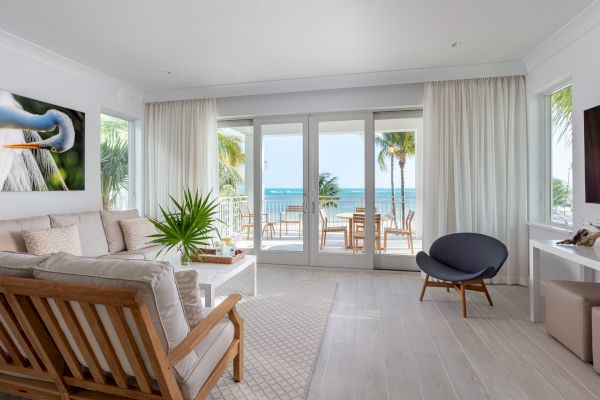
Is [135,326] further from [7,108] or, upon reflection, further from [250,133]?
[250,133]

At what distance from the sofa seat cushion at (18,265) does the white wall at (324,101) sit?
12.0 feet

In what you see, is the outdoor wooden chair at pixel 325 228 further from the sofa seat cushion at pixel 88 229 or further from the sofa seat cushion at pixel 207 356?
the sofa seat cushion at pixel 207 356

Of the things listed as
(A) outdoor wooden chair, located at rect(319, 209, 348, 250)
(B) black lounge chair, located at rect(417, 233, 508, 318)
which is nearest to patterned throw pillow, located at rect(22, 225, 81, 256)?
(A) outdoor wooden chair, located at rect(319, 209, 348, 250)

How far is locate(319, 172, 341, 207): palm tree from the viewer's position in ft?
14.8

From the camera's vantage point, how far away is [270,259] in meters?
4.79

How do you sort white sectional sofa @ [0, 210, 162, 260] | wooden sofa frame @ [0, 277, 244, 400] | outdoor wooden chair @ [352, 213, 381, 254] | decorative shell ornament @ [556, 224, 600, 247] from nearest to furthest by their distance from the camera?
1. wooden sofa frame @ [0, 277, 244, 400]
2. decorative shell ornament @ [556, 224, 600, 247]
3. white sectional sofa @ [0, 210, 162, 260]
4. outdoor wooden chair @ [352, 213, 381, 254]

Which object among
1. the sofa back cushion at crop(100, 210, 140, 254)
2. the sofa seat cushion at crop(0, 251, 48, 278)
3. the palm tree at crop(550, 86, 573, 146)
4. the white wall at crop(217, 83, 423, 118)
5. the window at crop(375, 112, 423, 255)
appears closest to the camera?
the sofa seat cushion at crop(0, 251, 48, 278)

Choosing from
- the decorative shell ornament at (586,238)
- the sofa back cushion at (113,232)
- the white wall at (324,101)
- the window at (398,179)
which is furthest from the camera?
the window at (398,179)

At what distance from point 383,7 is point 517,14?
1184 mm

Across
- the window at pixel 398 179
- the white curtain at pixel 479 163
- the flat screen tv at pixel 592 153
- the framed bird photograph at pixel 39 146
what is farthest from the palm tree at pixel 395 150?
the framed bird photograph at pixel 39 146

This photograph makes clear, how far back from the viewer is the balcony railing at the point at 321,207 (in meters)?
4.39

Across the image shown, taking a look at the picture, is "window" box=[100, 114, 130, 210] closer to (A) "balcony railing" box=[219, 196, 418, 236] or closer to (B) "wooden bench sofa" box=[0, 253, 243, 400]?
(A) "balcony railing" box=[219, 196, 418, 236]

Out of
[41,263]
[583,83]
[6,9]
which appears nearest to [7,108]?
[6,9]

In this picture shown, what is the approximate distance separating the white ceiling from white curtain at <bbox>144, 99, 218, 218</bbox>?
2.69 feet
